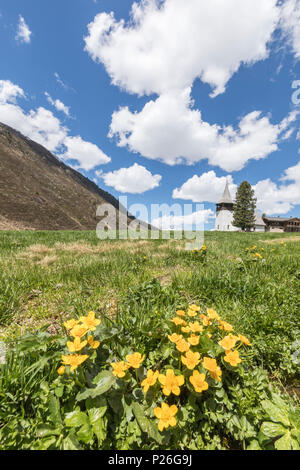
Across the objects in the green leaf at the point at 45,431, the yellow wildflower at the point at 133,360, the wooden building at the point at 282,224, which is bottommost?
the green leaf at the point at 45,431

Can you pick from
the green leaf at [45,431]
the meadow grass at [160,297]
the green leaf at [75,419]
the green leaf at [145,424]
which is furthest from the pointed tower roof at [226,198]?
the green leaf at [45,431]

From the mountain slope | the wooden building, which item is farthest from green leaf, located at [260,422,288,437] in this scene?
the wooden building

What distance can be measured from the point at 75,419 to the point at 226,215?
241 feet

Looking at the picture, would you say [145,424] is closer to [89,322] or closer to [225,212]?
[89,322]

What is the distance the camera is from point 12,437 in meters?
1.00

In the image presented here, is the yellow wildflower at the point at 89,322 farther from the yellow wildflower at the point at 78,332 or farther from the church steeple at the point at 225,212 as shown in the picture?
the church steeple at the point at 225,212

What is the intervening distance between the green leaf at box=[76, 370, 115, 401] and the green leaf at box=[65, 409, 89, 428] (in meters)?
0.08

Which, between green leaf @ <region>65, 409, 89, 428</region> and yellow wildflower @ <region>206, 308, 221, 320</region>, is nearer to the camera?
green leaf @ <region>65, 409, 89, 428</region>

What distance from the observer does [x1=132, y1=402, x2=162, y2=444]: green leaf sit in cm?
105

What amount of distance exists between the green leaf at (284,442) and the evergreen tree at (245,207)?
53609 mm

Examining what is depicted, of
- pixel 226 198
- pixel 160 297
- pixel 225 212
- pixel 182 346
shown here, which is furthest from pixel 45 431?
pixel 226 198

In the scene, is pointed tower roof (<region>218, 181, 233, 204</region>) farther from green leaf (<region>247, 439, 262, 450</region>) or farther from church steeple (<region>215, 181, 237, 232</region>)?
green leaf (<region>247, 439, 262, 450</region>)

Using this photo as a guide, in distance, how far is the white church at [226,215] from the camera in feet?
221
